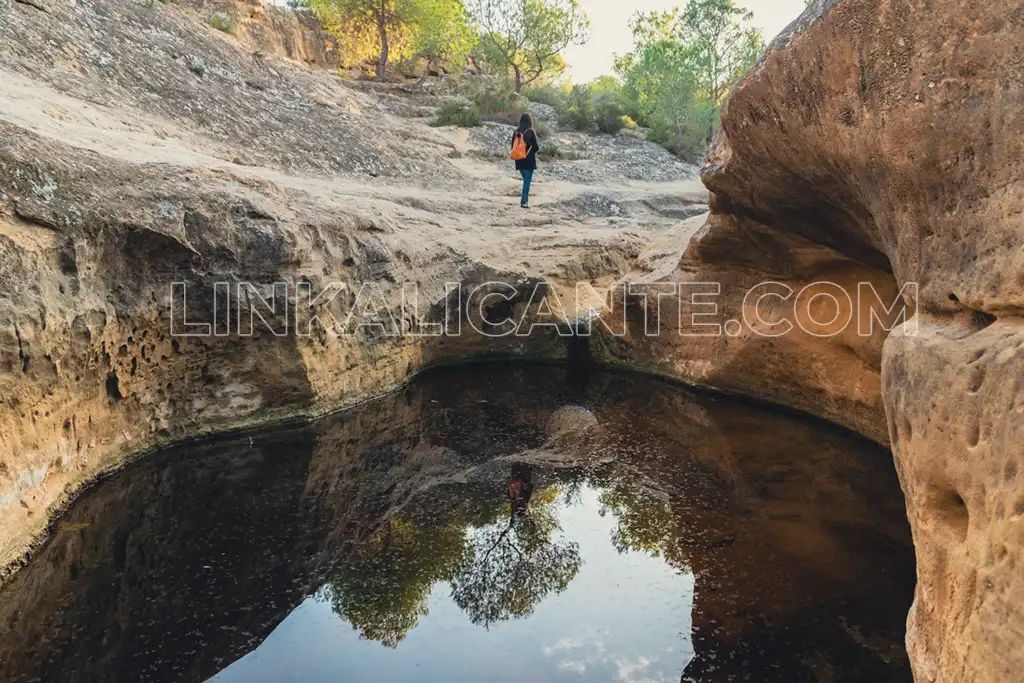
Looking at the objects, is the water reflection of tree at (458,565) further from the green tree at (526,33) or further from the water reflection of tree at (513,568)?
the green tree at (526,33)

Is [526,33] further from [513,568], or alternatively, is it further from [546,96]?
[513,568]

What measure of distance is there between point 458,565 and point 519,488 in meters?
1.50

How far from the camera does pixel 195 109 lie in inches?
485

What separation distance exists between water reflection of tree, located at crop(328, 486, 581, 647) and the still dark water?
19 mm

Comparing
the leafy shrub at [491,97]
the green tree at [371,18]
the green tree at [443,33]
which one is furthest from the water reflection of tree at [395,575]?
the green tree at [443,33]

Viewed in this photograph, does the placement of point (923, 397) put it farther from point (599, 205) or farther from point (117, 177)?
point (599, 205)

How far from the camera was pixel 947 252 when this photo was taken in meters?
3.72

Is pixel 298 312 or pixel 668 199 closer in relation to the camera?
pixel 298 312

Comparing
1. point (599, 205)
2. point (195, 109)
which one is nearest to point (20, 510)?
point (195, 109)

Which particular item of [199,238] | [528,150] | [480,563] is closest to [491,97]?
[528,150]

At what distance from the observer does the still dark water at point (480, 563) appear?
167 inches

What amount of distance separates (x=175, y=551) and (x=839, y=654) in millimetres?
4451

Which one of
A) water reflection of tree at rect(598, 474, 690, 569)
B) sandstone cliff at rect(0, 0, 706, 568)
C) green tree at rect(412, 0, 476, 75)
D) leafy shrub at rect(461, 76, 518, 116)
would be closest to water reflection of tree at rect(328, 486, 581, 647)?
water reflection of tree at rect(598, 474, 690, 569)

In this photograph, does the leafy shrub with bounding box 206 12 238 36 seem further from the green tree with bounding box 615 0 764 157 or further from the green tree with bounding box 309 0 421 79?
the green tree with bounding box 615 0 764 157
